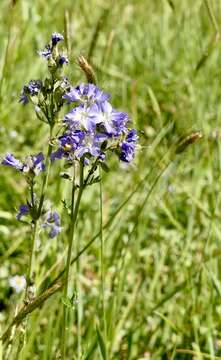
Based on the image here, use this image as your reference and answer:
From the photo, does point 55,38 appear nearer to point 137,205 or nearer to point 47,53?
point 47,53

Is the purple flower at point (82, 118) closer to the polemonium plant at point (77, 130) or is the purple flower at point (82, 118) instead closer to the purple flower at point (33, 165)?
the polemonium plant at point (77, 130)

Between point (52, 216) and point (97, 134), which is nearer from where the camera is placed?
point (97, 134)

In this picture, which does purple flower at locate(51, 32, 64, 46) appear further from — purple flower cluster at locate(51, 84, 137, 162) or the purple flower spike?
the purple flower spike

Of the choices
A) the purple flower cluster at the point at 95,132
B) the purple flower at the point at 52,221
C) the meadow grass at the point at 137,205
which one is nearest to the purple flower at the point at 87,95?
the purple flower cluster at the point at 95,132

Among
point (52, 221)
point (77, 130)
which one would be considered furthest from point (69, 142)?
point (52, 221)

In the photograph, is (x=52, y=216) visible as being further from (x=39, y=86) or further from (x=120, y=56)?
(x=120, y=56)

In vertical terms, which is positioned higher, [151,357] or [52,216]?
[52,216]

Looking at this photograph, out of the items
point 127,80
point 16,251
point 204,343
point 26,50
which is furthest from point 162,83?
point 204,343
